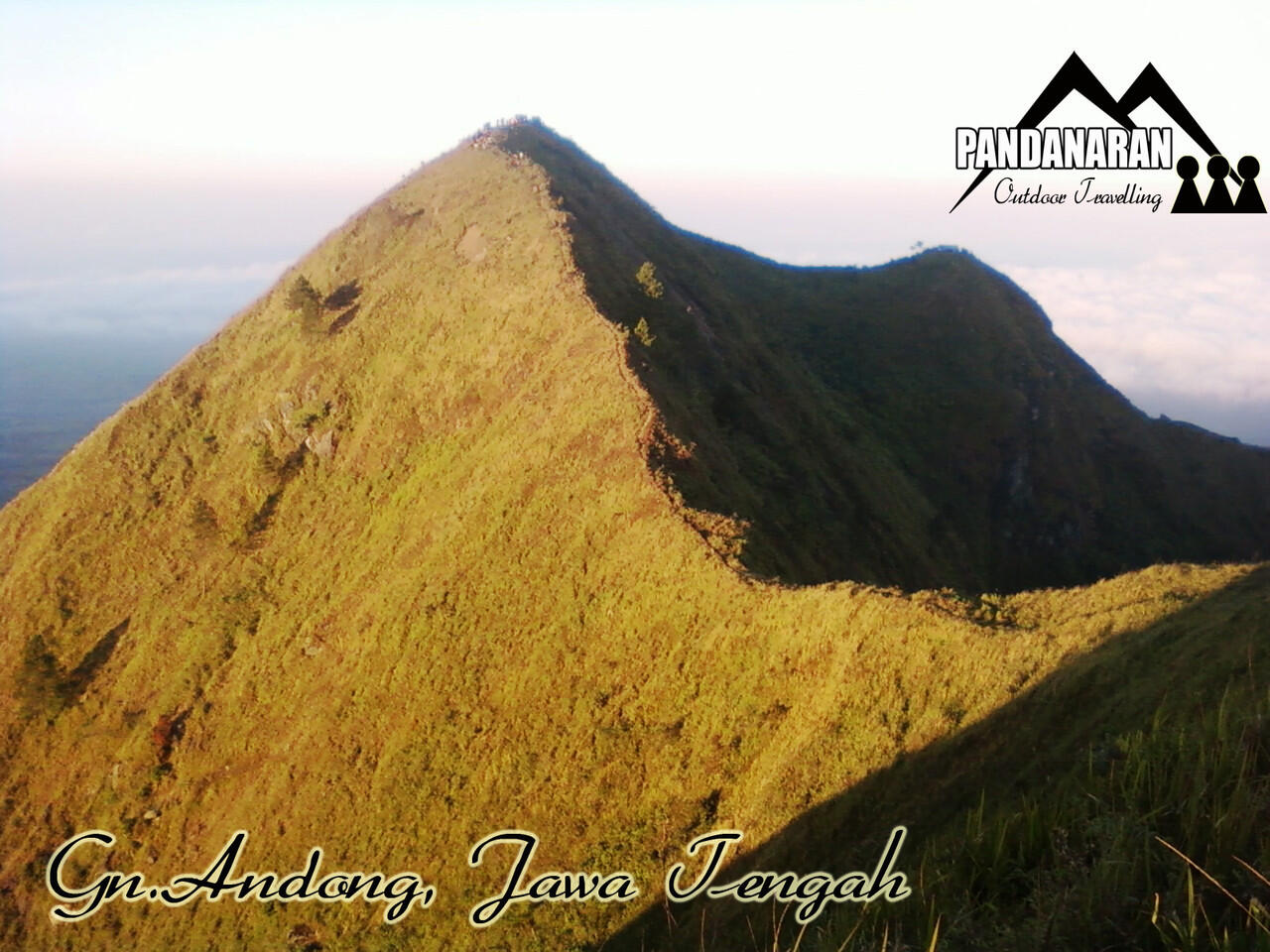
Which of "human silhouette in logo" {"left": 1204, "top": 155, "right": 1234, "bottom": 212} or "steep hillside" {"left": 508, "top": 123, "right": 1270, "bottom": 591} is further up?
"human silhouette in logo" {"left": 1204, "top": 155, "right": 1234, "bottom": 212}

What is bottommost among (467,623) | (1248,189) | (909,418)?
(467,623)

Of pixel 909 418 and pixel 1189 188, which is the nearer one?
pixel 1189 188

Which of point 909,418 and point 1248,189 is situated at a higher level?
point 1248,189

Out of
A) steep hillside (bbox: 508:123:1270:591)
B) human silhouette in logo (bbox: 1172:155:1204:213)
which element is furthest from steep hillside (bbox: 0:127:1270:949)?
human silhouette in logo (bbox: 1172:155:1204:213)

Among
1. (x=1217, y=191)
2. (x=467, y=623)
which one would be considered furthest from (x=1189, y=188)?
(x=467, y=623)

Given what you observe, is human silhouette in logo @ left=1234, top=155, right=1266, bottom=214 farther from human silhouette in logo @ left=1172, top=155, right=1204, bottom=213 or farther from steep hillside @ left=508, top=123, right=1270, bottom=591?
steep hillside @ left=508, top=123, right=1270, bottom=591

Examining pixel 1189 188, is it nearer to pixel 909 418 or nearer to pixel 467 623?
pixel 909 418
